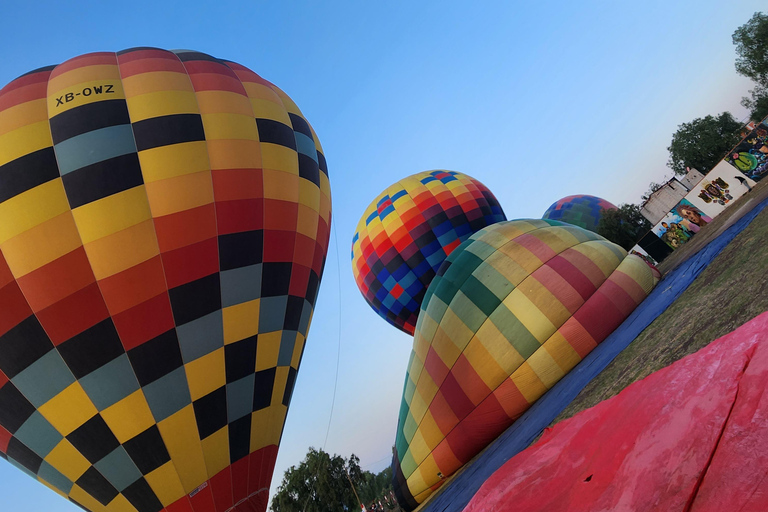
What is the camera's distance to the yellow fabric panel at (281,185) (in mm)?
6156

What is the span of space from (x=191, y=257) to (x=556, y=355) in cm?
604

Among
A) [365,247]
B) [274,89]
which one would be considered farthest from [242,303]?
[365,247]

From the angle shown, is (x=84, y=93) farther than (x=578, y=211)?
No

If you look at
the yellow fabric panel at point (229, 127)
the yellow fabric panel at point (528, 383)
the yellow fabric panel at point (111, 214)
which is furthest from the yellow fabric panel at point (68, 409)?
the yellow fabric panel at point (528, 383)

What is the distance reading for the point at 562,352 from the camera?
283 inches

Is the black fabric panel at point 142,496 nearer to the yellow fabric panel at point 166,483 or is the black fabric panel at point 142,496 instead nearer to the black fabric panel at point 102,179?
the yellow fabric panel at point 166,483

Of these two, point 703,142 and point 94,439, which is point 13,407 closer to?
point 94,439

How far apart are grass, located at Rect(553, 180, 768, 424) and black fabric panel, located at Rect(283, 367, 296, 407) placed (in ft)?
12.6

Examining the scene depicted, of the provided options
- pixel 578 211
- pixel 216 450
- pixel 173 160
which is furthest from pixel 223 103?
pixel 578 211

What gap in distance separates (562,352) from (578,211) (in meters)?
17.9

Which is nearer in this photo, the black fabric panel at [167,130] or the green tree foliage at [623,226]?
the black fabric panel at [167,130]

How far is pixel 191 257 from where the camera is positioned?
527 centimetres

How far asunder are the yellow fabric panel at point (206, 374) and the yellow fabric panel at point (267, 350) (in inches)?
21.7

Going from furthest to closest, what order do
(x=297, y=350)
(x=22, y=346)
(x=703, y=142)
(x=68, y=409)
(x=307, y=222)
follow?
(x=703, y=142)
(x=307, y=222)
(x=297, y=350)
(x=68, y=409)
(x=22, y=346)
